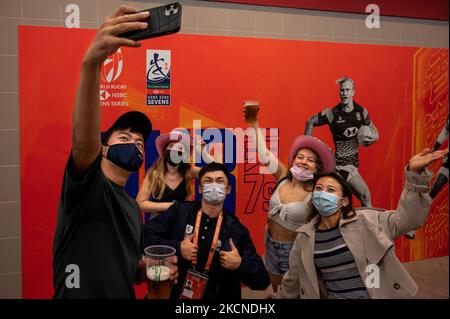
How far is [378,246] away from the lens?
2.50 metres

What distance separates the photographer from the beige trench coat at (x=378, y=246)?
2.50m

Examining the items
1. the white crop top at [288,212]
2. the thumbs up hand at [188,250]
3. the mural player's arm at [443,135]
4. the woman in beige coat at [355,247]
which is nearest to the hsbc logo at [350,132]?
the white crop top at [288,212]

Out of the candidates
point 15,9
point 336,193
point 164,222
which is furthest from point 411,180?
point 15,9

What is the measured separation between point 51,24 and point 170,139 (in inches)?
42.2

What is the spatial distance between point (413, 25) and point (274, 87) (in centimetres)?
148

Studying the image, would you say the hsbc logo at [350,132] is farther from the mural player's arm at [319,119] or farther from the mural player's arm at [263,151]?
the mural player's arm at [263,151]

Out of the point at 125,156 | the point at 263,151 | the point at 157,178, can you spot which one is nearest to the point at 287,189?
the point at 263,151

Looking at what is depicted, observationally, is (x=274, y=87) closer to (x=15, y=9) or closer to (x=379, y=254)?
(x=379, y=254)

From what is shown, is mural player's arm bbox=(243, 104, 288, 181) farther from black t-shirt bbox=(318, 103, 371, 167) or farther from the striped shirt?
the striped shirt

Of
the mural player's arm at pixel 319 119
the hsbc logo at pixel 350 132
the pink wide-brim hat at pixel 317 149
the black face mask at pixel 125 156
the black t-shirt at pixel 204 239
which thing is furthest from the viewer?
the hsbc logo at pixel 350 132

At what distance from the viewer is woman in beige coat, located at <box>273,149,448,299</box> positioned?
251cm

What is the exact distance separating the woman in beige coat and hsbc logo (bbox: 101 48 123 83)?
1.54 meters

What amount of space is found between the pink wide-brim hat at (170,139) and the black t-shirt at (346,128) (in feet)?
3.79

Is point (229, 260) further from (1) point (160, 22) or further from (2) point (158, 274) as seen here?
(1) point (160, 22)
